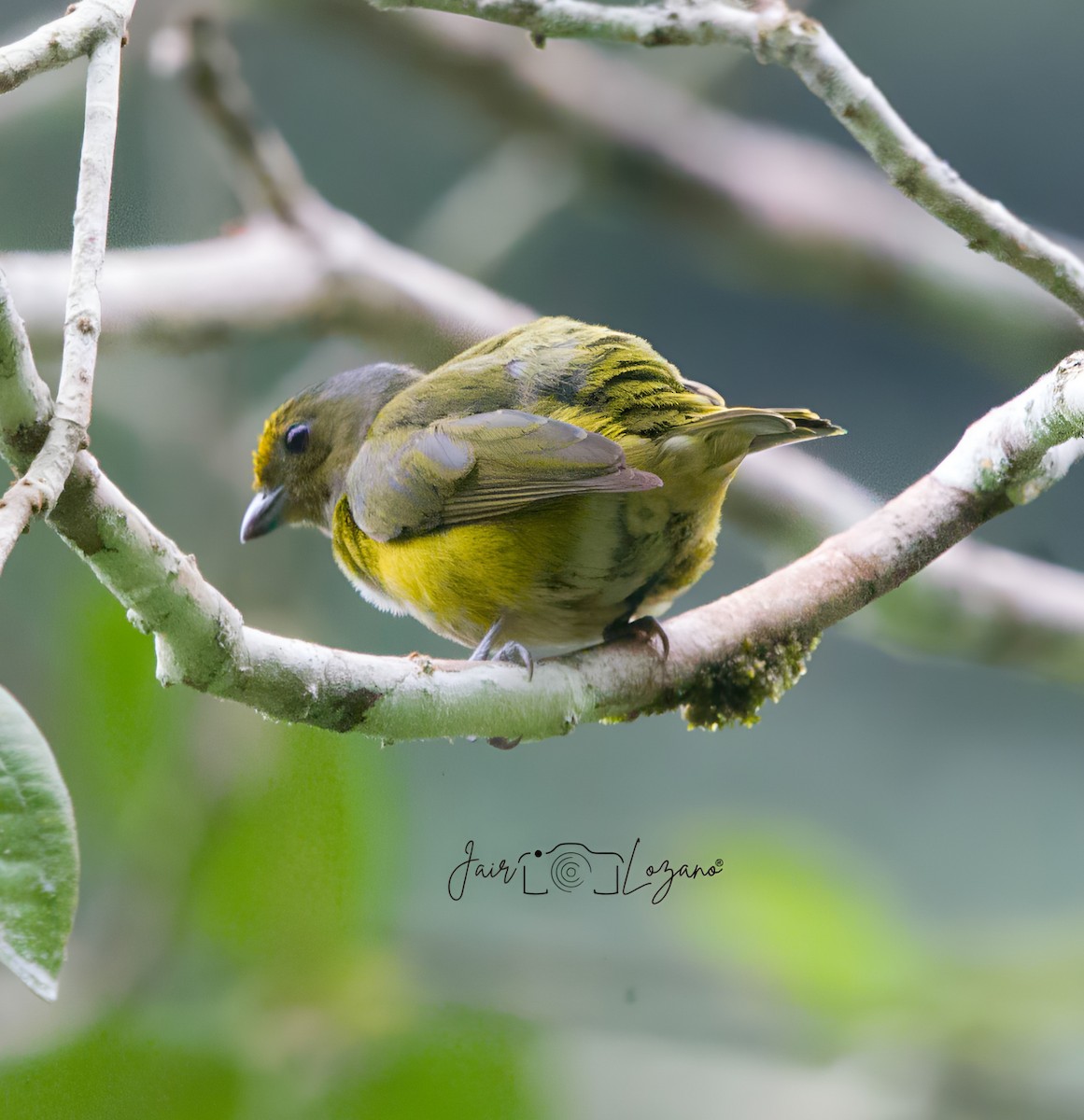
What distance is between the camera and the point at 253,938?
4.14 feet

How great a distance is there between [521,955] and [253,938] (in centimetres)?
38

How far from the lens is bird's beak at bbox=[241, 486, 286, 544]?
1881 millimetres

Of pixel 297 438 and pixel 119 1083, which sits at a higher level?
pixel 297 438

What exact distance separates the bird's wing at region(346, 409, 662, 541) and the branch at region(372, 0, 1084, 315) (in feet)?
1.32

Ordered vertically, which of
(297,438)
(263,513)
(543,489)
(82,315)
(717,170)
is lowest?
(82,315)

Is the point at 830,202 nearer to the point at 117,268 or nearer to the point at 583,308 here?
the point at 583,308

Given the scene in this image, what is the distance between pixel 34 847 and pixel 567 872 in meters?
1.03

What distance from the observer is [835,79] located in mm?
1190

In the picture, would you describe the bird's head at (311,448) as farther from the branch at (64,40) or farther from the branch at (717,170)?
the branch at (64,40)

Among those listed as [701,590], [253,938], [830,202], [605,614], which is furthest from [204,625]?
[830,202]

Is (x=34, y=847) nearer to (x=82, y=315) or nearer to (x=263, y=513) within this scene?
(x=82, y=315)

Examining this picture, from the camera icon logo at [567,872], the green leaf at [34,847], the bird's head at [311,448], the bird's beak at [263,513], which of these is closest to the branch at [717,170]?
the bird's head at [311,448]

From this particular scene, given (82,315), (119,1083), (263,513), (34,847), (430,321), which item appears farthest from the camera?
(263,513)
